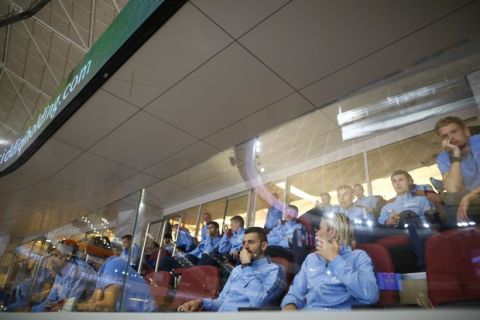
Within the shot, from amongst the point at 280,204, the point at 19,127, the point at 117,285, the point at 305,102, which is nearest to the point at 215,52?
the point at 305,102

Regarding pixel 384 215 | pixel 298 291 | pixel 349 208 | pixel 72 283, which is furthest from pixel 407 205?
pixel 72 283

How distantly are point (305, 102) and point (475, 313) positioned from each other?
94.1 inches

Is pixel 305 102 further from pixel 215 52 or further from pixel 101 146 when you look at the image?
pixel 101 146

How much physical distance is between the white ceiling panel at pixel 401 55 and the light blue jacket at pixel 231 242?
140 cm

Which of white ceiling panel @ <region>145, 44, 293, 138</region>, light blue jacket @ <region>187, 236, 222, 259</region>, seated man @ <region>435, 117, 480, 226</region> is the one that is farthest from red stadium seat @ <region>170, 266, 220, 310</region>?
white ceiling panel @ <region>145, 44, 293, 138</region>

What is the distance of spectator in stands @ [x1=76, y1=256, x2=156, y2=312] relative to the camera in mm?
1296

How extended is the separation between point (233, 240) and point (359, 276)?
5.93ft

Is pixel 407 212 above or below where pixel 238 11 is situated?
below

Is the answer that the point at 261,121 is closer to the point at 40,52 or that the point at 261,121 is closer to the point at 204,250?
the point at 204,250

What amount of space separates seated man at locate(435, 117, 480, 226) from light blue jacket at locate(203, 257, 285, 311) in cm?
78

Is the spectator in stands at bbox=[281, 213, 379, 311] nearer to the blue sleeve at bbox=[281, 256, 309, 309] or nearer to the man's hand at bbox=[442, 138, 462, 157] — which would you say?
the blue sleeve at bbox=[281, 256, 309, 309]

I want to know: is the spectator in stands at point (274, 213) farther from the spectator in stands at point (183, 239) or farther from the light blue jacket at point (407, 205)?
the light blue jacket at point (407, 205)

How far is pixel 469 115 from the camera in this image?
52.3 inches

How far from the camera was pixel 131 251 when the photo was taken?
1543 mm
